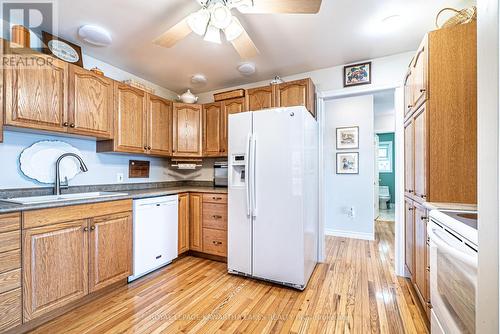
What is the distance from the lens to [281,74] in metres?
3.07

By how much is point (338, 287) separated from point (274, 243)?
765mm

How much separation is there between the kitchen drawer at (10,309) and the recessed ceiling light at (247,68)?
2.88 metres

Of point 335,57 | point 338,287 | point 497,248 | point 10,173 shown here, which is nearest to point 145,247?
point 10,173

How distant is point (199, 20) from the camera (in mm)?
1542

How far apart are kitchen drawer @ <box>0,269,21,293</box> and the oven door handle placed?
8.19 feet

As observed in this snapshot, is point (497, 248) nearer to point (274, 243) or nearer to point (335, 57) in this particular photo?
point (274, 243)

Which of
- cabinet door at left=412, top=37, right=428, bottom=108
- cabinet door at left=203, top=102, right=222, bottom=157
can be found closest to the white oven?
cabinet door at left=412, top=37, right=428, bottom=108

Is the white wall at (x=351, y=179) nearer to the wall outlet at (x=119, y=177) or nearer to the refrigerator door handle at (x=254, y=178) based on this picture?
the refrigerator door handle at (x=254, y=178)

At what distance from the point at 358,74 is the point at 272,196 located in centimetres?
186

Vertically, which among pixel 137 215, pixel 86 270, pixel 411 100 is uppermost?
pixel 411 100

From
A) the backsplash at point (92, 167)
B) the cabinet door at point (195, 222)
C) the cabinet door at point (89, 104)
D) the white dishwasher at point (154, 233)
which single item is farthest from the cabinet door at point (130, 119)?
the cabinet door at point (195, 222)

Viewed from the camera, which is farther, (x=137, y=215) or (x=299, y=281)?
(x=137, y=215)

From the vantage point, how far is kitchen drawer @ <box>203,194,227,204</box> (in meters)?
2.79

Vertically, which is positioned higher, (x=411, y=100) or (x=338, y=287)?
(x=411, y=100)
